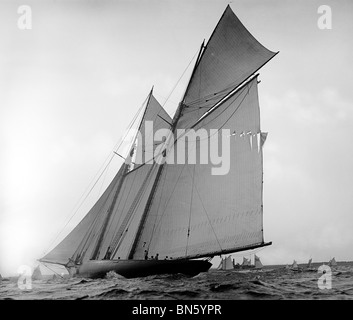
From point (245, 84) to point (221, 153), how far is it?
4.37 meters

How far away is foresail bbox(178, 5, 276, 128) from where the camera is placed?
21.4 metres

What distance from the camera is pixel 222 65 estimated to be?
22.6 m

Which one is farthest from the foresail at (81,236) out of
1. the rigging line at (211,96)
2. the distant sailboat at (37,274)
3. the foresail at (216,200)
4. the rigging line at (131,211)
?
the distant sailboat at (37,274)

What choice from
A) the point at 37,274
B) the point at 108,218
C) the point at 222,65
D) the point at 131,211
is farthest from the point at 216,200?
the point at 37,274

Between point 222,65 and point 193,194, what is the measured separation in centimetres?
860

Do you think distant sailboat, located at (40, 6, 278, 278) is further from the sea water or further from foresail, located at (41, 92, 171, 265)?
the sea water

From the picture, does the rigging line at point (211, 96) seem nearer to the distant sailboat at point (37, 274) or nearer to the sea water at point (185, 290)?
the sea water at point (185, 290)

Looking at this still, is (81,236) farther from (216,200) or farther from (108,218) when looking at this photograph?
(216,200)

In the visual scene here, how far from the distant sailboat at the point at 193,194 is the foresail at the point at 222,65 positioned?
6cm

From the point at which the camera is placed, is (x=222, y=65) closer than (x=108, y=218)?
Yes

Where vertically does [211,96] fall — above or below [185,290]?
above

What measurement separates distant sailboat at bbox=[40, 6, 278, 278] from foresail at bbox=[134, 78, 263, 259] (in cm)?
5

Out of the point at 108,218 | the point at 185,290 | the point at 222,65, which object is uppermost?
the point at 222,65

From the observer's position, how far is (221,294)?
10008 mm
